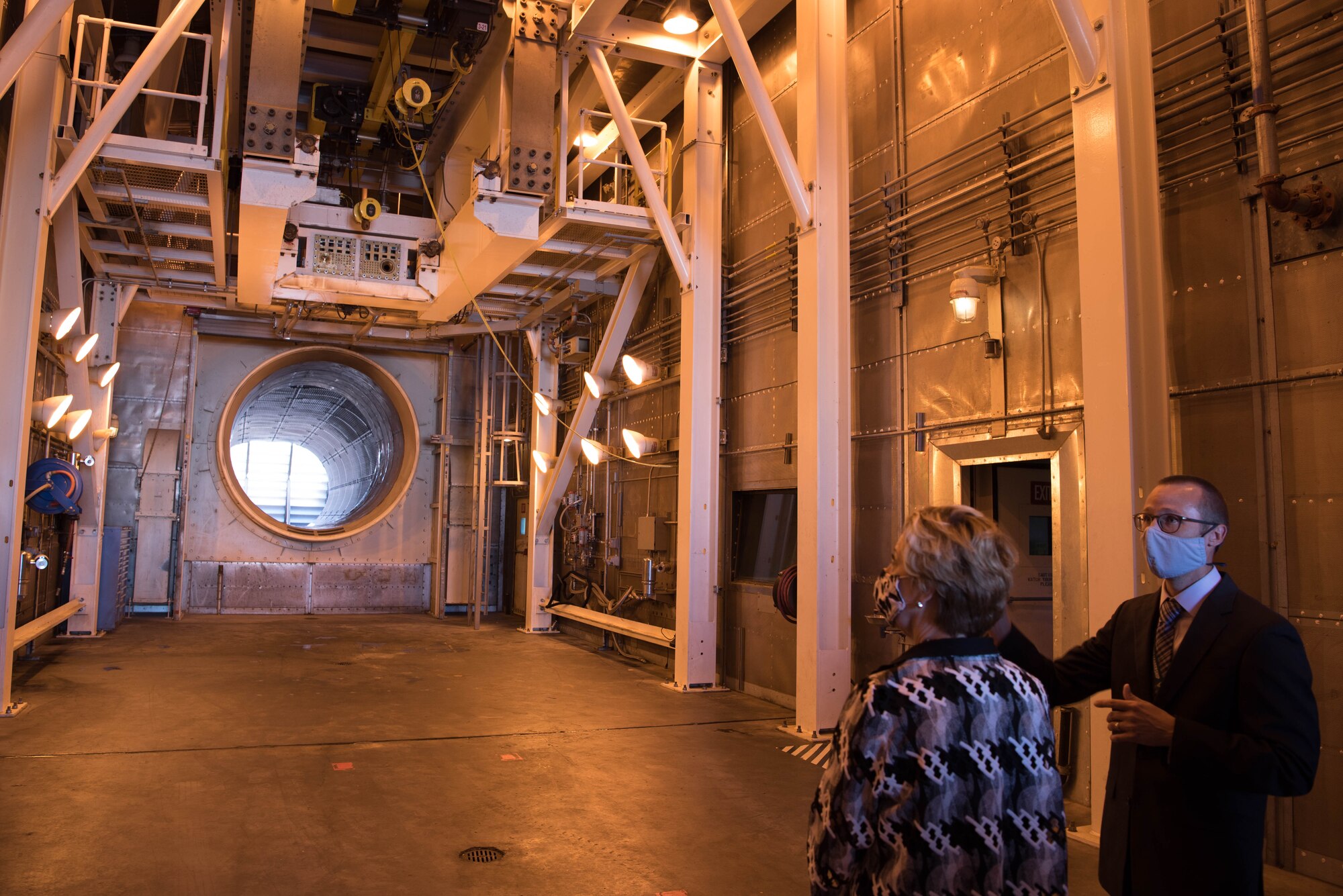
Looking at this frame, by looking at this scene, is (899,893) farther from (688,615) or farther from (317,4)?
(317,4)

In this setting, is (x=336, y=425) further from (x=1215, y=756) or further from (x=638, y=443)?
(x=1215, y=756)

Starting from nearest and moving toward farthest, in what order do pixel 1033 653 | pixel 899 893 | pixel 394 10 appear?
pixel 899 893, pixel 1033 653, pixel 394 10

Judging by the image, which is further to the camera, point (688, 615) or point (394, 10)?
point (394, 10)

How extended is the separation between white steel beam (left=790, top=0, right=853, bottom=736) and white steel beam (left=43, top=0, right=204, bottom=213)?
4415 millimetres

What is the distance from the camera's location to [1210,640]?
2.20 metres

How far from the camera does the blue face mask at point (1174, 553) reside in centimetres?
229

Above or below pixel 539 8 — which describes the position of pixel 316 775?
below

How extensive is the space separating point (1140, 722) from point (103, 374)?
11633mm

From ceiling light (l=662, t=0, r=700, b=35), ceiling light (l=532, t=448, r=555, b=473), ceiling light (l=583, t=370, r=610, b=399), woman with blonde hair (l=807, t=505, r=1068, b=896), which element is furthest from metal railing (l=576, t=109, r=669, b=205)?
woman with blonde hair (l=807, t=505, r=1068, b=896)

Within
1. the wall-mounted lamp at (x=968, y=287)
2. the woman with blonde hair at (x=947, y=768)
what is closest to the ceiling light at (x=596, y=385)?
the wall-mounted lamp at (x=968, y=287)

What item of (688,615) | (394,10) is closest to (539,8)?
(394,10)

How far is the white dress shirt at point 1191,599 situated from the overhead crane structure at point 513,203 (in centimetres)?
176

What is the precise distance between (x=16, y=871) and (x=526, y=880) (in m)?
2.00

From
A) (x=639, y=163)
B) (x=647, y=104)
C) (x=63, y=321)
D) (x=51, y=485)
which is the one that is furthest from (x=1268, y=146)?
(x=51, y=485)
